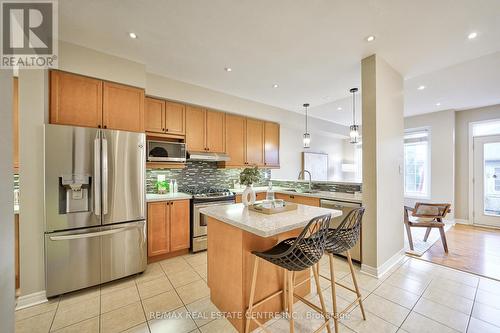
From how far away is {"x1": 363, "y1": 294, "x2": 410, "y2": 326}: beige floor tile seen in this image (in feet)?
5.90

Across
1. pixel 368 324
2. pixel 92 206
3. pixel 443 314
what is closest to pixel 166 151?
pixel 92 206

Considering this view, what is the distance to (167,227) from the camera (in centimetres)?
296

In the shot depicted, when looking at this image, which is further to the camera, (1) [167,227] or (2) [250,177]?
(1) [167,227]

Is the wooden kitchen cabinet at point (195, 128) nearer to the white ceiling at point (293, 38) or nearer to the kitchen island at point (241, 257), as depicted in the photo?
the white ceiling at point (293, 38)

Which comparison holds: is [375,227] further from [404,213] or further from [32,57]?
[32,57]

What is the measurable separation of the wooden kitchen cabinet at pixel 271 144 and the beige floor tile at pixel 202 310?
2.99 m

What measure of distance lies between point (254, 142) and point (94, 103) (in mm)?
2746

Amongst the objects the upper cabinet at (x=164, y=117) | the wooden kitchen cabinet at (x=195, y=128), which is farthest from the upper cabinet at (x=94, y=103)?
the wooden kitchen cabinet at (x=195, y=128)

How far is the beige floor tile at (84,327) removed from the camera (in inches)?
66.3

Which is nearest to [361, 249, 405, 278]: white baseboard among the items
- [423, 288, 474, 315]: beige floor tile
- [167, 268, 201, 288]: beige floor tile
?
[423, 288, 474, 315]: beige floor tile

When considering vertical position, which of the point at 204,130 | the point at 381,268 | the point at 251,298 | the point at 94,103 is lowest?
the point at 381,268

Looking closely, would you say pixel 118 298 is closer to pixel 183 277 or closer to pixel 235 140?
pixel 183 277

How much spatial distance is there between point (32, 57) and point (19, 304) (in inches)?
95.9

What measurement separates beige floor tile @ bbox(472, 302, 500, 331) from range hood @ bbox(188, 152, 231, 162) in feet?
11.4
